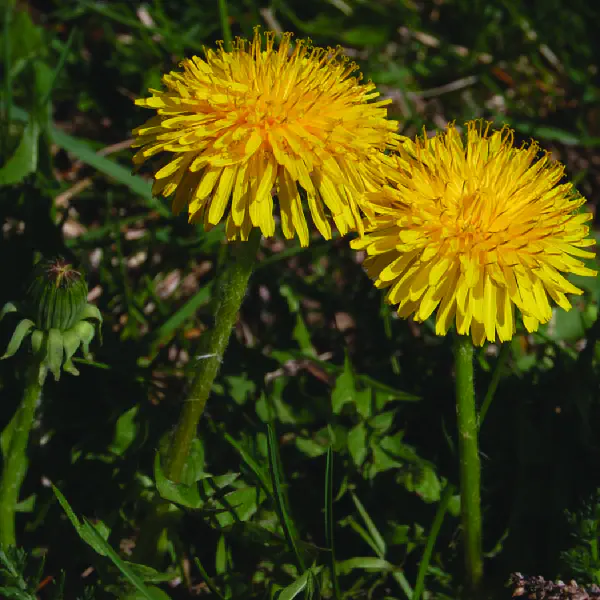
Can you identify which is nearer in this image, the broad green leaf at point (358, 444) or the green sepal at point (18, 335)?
the green sepal at point (18, 335)

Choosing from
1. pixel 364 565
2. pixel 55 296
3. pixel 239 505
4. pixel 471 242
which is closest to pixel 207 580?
pixel 239 505

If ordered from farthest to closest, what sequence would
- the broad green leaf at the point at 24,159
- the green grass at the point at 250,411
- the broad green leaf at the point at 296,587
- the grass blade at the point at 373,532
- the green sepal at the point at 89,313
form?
1. the broad green leaf at the point at 24,159
2. the grass blade at the point at 373,532
3. the green grass at the point at 250,411
4. the green sepal at the point at 89,313
5. the broad green leaf at the point at 296,587

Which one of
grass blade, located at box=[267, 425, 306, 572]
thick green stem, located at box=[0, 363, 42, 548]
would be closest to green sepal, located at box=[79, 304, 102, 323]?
thick green stem, located at box=[0, 363, 42, 548]

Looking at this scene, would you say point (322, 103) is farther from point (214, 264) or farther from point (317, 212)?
point (214, 264)

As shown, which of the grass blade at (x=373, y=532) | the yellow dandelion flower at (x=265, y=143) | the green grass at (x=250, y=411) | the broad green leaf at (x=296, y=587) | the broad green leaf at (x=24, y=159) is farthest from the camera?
the broad green leaf at (x=24, y=159)

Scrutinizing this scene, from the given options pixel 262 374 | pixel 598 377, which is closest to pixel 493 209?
pixel 598 377

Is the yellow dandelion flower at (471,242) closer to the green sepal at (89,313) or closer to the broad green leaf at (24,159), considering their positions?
the green sepal at (89,313)

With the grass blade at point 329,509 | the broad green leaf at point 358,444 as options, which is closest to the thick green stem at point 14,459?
the grass blade at point 329,509
